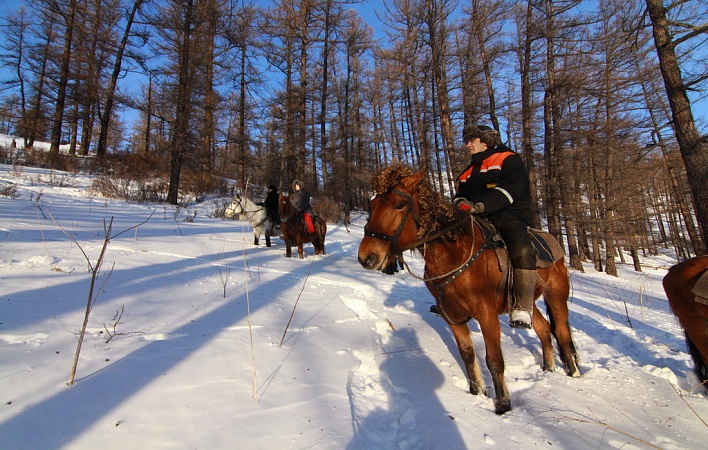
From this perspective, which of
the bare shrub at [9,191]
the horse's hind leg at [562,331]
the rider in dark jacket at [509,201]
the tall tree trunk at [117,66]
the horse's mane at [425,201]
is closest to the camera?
the horse's mane at [425,201]

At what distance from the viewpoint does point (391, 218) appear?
2402 millimetres

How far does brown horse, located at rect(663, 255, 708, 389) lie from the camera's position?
9.92ft

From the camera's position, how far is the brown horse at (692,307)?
3023 mm

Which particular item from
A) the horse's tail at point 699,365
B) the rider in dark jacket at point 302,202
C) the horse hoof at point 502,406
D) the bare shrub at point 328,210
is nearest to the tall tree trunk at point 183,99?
the bare shrub at point 328,210

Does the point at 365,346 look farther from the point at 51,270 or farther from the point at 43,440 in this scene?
the point at 51,270

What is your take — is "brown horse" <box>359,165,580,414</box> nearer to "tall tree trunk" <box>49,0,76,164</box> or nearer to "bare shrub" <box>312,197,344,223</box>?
"bare shrub" <box>312,197,344,223</box>

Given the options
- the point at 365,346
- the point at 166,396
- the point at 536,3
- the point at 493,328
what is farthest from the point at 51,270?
the point at 536,3

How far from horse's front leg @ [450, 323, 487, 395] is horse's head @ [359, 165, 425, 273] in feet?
3.52

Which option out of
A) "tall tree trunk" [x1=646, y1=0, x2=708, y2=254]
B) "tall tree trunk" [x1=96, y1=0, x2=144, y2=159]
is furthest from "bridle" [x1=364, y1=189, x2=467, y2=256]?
"tall tree trunk" [x1=96, y1=0, x2=144, y2=159]

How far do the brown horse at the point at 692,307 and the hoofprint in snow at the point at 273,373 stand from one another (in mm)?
247

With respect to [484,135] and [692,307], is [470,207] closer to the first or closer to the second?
[484,135]

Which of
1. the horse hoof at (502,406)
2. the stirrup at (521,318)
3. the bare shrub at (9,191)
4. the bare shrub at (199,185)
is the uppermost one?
the bare shrub at (199,185)

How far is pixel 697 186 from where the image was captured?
21.5 ft

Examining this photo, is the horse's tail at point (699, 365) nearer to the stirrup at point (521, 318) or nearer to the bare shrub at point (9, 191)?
the stirrup at point (521, 318)
